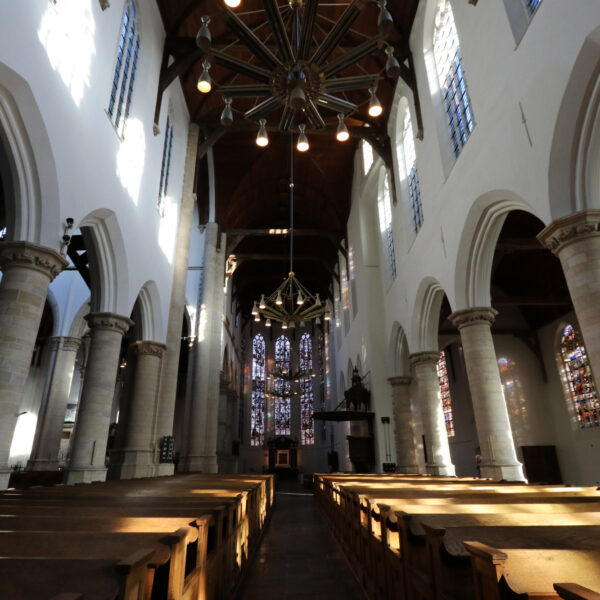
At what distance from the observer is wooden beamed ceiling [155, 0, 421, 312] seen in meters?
11.6

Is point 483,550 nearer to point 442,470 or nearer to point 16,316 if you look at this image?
point 16,316

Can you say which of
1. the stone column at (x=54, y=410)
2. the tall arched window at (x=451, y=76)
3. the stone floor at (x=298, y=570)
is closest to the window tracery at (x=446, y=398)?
the tall arched window at (x=451, y=76)

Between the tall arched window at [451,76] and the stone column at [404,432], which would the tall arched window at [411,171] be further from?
the stone column at [404,432]

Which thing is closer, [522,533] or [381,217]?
[522,533]

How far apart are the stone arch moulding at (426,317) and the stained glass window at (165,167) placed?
776cm

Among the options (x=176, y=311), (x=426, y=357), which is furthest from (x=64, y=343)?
(x=426, y=357)

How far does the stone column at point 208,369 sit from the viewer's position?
1540 centimetres

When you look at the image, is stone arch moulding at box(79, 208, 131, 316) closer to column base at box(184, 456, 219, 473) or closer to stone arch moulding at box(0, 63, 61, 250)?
stone arch moulding at box(0, 63, 61, 250)

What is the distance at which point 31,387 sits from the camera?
1888 cm

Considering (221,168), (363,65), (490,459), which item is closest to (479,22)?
(363,65)

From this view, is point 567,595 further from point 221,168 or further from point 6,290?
point 221,168

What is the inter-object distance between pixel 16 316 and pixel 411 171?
36.0ft

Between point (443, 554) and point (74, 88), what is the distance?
827 centimetres

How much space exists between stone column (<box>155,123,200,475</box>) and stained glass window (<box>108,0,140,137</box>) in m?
3.96
